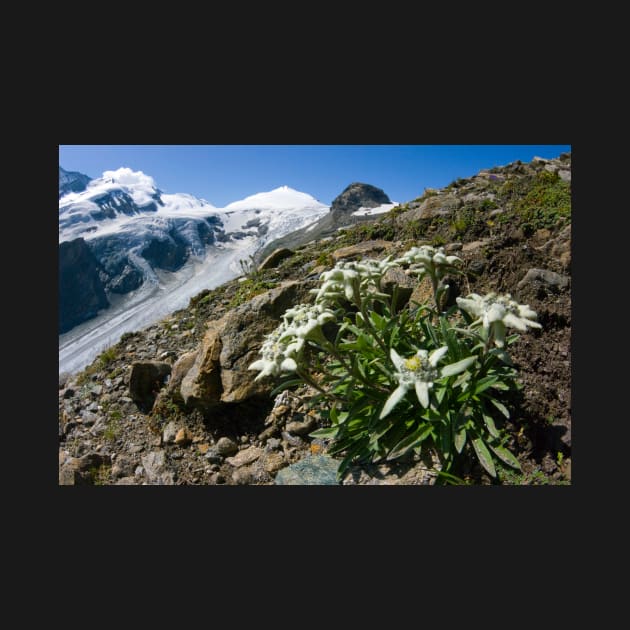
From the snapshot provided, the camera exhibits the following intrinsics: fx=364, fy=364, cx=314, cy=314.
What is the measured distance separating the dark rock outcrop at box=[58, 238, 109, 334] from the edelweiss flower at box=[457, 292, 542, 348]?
1582 centimetres

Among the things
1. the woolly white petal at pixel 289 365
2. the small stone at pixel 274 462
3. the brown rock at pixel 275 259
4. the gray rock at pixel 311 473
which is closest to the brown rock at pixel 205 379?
the small stone at pixel 274 462

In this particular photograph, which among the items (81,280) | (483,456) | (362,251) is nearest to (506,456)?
(483,456)

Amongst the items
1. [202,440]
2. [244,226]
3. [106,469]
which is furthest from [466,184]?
[244,226]

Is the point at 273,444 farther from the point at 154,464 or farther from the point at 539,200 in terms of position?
the point at 539,200

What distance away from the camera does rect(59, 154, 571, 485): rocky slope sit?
3293 mm

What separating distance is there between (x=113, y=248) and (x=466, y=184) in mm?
18981

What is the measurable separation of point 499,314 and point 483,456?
1181mm

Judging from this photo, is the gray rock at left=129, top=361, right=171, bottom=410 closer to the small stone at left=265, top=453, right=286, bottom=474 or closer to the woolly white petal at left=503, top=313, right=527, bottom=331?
the small stone at left=265, top=453, right=286, bottom=474

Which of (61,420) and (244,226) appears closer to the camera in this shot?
(61,420)

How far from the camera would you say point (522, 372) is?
11.8 feet

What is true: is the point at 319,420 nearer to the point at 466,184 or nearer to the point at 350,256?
the point at 350,256

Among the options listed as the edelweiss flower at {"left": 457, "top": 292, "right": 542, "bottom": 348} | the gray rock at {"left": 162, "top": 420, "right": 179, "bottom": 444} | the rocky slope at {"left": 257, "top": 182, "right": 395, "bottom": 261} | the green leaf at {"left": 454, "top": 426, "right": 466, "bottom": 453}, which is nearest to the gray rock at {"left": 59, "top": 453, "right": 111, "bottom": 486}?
the gray rock at {"left": 162, "top": 420, "right": 179, "bottom": 444}

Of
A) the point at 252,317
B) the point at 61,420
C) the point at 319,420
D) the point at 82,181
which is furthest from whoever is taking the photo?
the point at 82,181

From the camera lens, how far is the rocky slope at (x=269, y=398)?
329 centimetres
